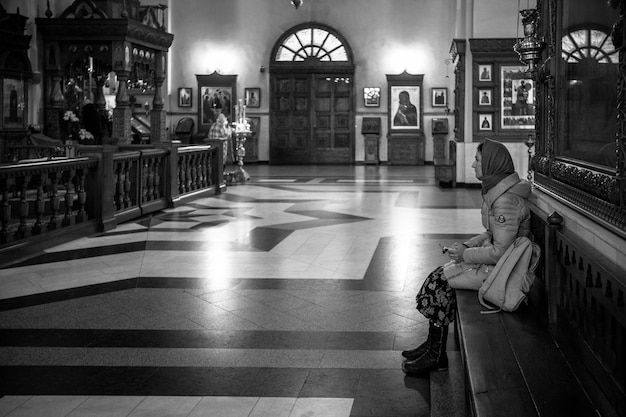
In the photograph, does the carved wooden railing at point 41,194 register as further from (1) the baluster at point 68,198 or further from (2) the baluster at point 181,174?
(2) the baluster at point 181,174

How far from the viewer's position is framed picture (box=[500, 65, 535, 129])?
15539mm

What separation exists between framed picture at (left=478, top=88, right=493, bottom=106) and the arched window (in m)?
11.8

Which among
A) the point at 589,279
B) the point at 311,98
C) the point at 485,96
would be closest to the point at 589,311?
the point at 589,279

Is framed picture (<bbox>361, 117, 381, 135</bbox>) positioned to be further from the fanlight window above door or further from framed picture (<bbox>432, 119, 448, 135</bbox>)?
the fanlight window above door

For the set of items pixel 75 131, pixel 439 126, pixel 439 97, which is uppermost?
pixel 439 97

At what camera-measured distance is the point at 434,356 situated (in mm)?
4027

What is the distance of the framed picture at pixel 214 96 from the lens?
24.8 m

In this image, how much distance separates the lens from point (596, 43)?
3.19 m

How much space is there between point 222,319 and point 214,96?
66.1 ft

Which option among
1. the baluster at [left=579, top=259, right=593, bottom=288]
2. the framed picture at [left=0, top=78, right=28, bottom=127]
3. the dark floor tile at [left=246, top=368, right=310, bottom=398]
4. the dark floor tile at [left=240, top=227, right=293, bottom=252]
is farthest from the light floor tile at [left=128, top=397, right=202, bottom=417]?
the framed picture at [left=0, top=78, right=28, bottom=127]

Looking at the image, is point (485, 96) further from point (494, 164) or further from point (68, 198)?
point (494, 164)

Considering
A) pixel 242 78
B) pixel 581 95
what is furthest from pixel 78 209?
pixel 242 78

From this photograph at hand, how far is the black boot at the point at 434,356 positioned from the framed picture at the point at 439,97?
20.8 m

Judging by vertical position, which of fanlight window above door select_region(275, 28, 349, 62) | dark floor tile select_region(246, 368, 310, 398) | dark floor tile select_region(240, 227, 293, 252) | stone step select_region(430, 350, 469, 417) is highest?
fanlight window above door select_region(275, 28, 349, 62)
